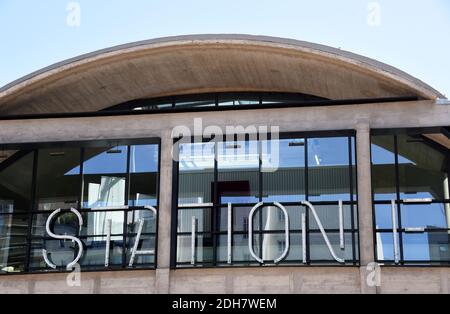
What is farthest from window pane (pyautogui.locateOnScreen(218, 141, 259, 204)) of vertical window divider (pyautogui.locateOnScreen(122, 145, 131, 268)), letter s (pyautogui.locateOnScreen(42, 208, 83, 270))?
letter s (pyautogui.locateOnScreen(42, 208, 83, 270))

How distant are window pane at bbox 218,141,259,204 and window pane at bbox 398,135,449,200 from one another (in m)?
4.15

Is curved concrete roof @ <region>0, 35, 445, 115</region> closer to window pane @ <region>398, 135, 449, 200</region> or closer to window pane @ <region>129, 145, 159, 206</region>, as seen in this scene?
window pane @ <region>398, 135, 449, 200</region>

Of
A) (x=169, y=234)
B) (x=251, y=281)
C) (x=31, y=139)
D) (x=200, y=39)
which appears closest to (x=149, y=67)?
(x=200, y=39)

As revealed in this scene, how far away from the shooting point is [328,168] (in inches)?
852

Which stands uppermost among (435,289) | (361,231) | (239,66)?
(239,66)

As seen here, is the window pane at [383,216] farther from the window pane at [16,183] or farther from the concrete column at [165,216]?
the window pane at [16,183]

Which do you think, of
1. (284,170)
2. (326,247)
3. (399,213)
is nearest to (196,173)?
(284,170)

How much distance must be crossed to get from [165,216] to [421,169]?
292 inches

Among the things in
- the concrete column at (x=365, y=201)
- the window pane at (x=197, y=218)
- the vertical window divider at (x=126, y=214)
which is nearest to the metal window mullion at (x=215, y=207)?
the window pane at (x=197, y=218)

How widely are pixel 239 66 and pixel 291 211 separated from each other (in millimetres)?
5243

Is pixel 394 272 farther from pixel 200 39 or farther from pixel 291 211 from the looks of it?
pixel 200 39

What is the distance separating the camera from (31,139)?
23.2 meters

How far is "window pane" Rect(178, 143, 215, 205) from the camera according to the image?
21.9 m

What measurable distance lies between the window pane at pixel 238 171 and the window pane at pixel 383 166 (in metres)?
Answer: 3.34
